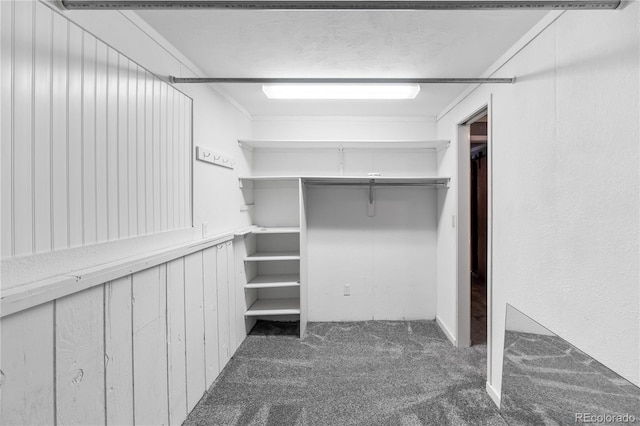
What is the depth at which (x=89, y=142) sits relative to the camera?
3.67 ft

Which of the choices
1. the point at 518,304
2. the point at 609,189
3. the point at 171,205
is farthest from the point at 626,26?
the point at 171,205

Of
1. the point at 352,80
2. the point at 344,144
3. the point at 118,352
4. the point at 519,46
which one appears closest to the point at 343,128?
the point at 344,144

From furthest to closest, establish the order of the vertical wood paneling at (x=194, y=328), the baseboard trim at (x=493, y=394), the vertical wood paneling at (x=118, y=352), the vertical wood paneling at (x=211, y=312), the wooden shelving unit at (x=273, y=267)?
the wooden shelving unit at (x=273, y=267) → the vertical wood paneling at (x=211, y=312) → the baseboard trim at (x=493, y=394) → the vertical wood paneling at (x=194, y=328) → the vertical wood paneling at (x=118, y=352)

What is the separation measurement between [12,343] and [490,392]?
101 inches

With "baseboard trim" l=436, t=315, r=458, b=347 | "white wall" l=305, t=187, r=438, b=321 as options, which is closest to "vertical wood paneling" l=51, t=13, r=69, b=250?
"white wall" l=305, t=187, r=438, b=321

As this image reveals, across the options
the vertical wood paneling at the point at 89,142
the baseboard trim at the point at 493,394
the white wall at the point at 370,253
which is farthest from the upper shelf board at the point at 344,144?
the baseboard trim at the point at 493,394

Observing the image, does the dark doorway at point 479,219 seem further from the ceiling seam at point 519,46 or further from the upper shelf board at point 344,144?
the ceiling seam at point 519,46

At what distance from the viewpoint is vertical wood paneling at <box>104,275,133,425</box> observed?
1.16 meters

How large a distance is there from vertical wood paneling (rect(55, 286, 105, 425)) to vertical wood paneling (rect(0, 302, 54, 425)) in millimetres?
36

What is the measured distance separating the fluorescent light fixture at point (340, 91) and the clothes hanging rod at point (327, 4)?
1.31m

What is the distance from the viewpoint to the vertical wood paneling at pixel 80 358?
96 centimetres

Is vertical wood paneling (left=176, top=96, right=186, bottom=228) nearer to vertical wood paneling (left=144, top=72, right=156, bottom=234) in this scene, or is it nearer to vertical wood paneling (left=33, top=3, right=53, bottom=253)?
vertical wood paneling (left=144, top=72, right=156, bottom=234)

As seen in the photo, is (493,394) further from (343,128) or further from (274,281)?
(343,128)

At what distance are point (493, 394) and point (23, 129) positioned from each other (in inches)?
112
